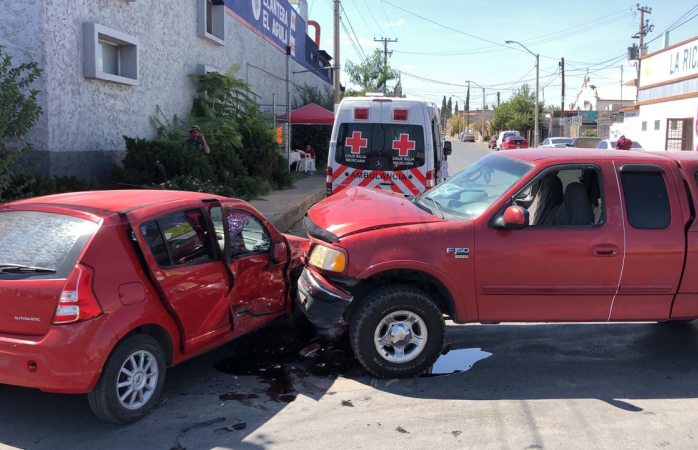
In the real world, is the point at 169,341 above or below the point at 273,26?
below

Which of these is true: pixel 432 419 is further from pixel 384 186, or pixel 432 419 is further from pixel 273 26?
pixel 273 26

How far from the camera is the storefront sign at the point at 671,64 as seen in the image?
26.4 meters

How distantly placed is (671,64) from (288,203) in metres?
23.3

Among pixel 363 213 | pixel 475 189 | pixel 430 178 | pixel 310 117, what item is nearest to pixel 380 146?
pixel 430 178

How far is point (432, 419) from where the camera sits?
4.20 metres

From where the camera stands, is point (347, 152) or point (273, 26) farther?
point (273, 26)

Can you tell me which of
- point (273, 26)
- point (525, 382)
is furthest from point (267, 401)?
→ point (273, 26)

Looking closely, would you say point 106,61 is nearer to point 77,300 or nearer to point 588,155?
point 77,300

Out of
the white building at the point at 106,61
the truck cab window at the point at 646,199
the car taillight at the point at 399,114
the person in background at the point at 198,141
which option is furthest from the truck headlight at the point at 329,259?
the person in background at the point at 198,141

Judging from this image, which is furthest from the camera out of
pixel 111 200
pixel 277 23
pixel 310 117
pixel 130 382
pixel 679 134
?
pixel 679 134

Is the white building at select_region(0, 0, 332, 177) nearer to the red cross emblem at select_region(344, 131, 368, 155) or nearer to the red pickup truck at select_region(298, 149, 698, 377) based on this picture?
the red cross emblem at select_region(344, 131, 368, 155)

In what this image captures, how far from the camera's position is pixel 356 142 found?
10344 mm

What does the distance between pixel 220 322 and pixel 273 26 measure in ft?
66.6

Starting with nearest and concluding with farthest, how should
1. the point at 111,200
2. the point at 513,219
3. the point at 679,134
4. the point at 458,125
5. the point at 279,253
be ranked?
the point at 111,200 < the point at 513,219 < the point at 279,253 < the point at 679,134 < the point at 458,125
